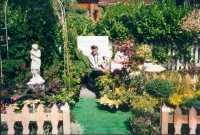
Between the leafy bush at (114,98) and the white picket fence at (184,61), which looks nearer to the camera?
the leafy bush at (114,98)

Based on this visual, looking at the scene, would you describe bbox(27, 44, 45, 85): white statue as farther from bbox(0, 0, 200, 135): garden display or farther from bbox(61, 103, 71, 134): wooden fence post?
bbox(61, 103, 71, 134): wooden fence post

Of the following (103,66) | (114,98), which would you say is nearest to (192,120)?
(114,98)

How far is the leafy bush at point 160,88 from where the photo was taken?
13.1m

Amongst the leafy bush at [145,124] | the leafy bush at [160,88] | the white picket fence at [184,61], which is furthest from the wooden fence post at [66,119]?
the white picket fence at [184,61]

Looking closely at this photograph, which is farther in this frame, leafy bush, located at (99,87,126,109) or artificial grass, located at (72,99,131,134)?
leafy bush, located at (99,87,126,109)

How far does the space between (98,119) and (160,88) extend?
6.11 ft

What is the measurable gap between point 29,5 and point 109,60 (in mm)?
3677

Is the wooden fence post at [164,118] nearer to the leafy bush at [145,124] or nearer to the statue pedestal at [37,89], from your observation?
the leafy bush at [145,124]

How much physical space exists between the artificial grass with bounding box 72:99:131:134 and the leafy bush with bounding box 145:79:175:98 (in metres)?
0.88

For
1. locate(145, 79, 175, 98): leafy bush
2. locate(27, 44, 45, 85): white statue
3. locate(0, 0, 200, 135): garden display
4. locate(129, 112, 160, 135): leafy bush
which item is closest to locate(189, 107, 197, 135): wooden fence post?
locate(0, 0, 200, 135): garden display

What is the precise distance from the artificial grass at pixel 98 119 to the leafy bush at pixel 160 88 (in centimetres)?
88

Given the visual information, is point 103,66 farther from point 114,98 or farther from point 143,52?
point 143,52

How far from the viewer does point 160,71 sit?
1488 centimetres

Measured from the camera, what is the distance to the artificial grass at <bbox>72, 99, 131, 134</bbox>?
12.0 metres
